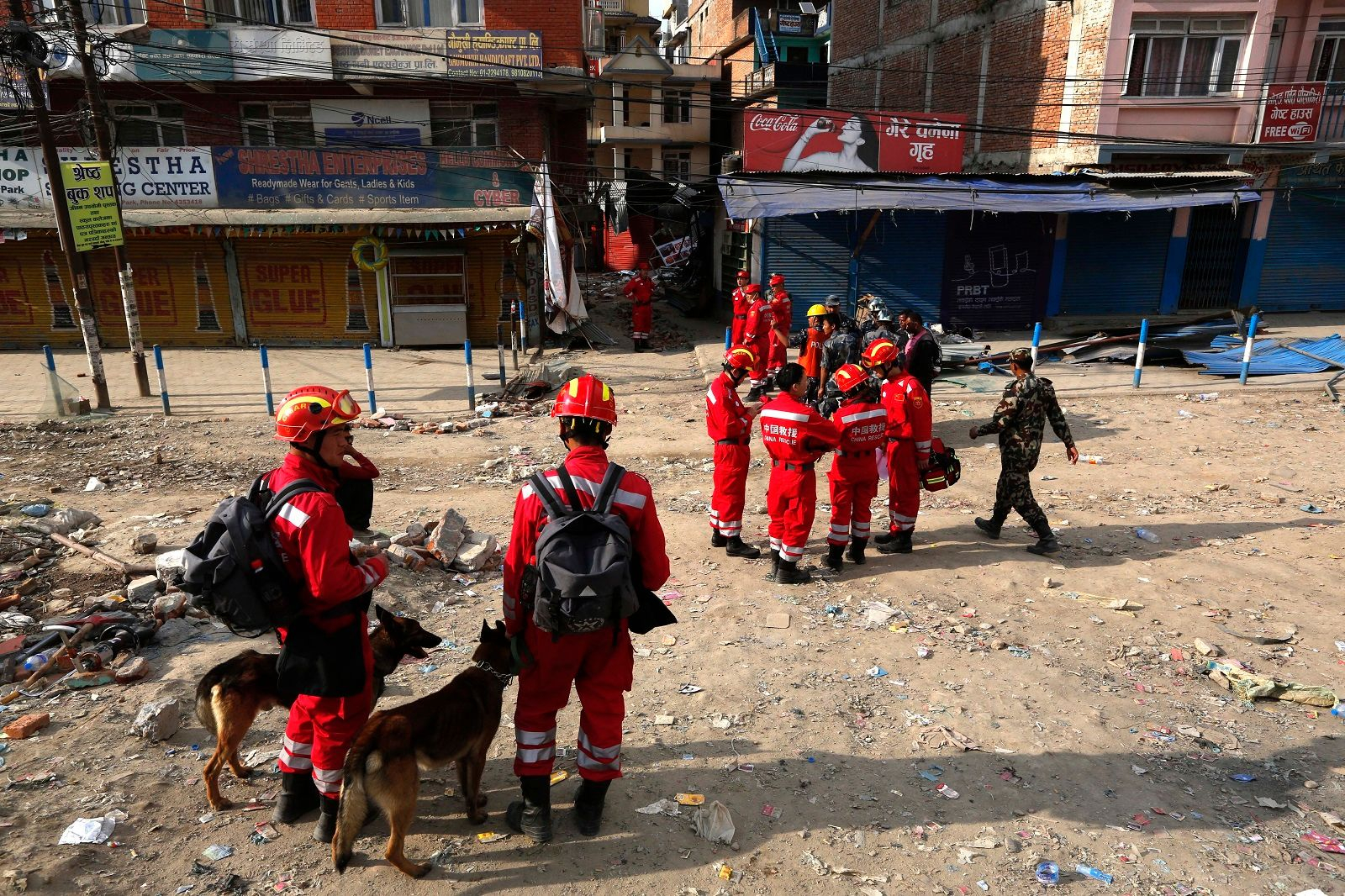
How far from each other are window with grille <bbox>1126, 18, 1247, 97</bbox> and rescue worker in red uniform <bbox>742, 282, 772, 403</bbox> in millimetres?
10620

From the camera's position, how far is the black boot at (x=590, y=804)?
148 inches

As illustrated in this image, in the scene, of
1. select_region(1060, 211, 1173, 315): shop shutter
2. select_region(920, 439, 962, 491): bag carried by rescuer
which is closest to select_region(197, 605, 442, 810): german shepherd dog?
select_region(920, 439, 962, 491): bag carried by rescuer

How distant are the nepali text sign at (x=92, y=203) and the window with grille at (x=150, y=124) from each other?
17.8 ft

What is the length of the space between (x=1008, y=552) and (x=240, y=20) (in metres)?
16.8

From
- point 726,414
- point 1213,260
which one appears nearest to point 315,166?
point 726,414

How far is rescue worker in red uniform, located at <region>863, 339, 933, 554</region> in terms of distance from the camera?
6.97 metres

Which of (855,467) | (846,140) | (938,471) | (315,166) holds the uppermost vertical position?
(846,140)

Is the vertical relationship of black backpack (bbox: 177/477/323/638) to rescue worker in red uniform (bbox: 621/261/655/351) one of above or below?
above

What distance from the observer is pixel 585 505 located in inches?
137

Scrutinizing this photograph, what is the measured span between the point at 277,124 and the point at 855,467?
51.3ft

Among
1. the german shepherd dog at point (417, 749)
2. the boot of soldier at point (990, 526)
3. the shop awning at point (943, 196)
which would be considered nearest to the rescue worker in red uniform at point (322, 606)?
the german shepherd dog at point (417, 749)

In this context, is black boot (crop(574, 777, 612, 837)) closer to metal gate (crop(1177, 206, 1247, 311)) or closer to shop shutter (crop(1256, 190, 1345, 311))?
metal gate (crop(1177, 206, 1247, 311))

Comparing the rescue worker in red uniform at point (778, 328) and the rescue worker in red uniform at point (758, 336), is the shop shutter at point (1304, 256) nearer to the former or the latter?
the rescue worker in red uniform at point (778, 328)

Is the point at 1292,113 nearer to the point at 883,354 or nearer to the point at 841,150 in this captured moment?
the point at 841,150
